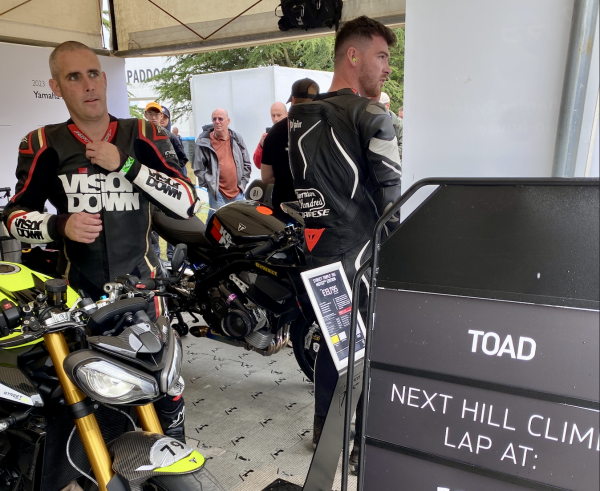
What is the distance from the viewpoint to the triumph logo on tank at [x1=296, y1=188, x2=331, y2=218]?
194 cm

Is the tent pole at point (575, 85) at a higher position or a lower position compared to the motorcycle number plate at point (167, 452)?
higher

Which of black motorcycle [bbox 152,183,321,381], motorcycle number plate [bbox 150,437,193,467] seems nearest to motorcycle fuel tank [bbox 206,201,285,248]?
black motorcycle [bbox 152,183,321,381]

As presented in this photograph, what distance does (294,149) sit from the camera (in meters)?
2.00

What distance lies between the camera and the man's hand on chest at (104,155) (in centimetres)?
176

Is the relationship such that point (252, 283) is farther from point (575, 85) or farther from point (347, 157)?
point (575, 85)

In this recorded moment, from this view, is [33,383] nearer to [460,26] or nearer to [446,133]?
[446,133]

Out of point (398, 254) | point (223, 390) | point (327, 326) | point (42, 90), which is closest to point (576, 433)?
point (398, 254)

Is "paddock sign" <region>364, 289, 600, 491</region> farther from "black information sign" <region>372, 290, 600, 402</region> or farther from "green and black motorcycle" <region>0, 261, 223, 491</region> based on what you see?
"green and black motorcycle" <region>0, 261, 223, 491</region>

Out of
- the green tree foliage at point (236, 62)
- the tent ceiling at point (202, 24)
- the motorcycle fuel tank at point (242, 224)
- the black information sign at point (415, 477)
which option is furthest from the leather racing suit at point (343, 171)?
the green tree foliage at point (236, 62)

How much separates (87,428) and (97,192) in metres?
0.95

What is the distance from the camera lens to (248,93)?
951 centimetres

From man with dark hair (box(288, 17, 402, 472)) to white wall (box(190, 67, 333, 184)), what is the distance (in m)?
6.98

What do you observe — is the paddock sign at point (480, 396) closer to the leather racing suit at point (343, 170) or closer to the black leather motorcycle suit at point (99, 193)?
the leather racing suit at point (343, 170)

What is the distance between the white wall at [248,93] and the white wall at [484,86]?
7821mm
